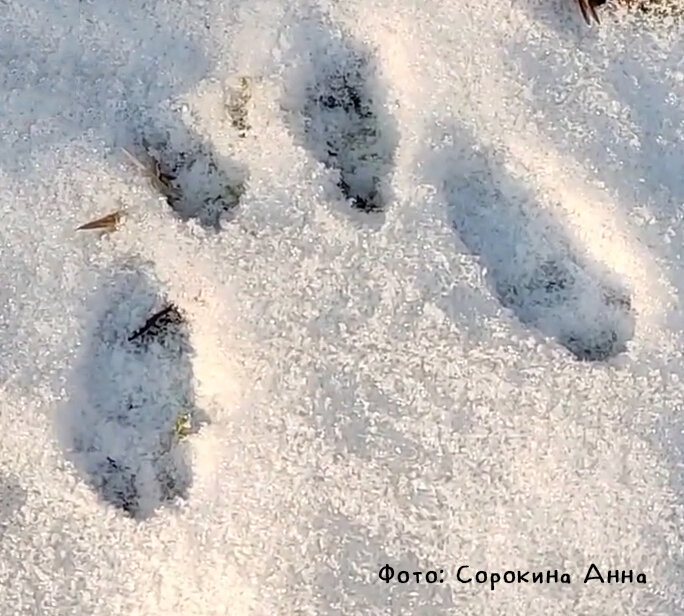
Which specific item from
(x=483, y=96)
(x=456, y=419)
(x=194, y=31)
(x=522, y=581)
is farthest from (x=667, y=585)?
(x=194, y=31)

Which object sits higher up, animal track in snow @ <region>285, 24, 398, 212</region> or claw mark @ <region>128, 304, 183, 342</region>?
animal track in snow @ <region>285, 24, 398, 212</region>

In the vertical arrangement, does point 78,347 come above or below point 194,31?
below

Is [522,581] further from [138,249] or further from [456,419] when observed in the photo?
[138,249]

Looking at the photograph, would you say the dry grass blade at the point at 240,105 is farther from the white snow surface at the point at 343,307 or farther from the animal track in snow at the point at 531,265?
the animal track in snow at the point at 531,265

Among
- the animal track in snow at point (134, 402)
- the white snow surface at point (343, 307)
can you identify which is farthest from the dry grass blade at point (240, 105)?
the animal track in snow at point (134, 402)

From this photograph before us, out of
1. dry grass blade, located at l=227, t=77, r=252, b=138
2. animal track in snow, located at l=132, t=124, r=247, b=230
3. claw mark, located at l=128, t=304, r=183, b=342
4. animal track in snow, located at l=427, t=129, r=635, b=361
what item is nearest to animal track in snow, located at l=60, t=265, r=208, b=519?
claw mark, located at l=128, t=304, r=183, b=342

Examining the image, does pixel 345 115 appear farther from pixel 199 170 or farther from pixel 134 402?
pixel 134 402

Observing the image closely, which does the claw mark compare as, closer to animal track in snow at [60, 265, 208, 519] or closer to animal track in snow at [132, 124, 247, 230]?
animal track in snow at [60, 265, 208, 519]
